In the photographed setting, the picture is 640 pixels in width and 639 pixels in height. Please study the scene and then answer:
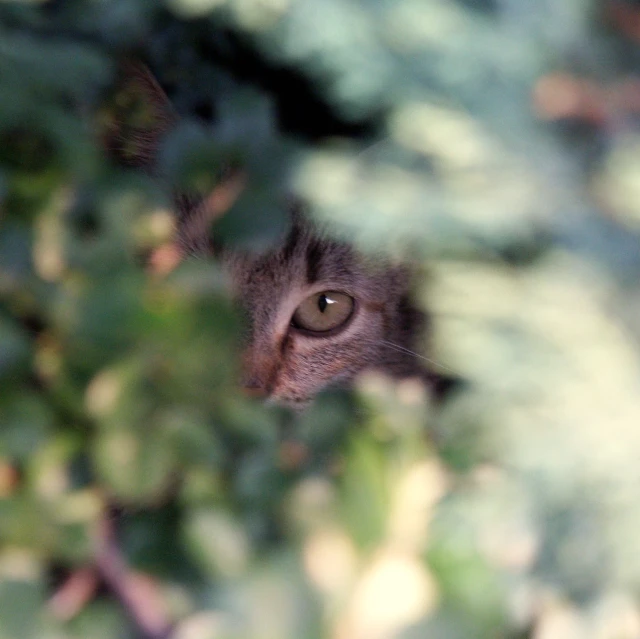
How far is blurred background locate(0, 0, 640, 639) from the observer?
0.30 meters

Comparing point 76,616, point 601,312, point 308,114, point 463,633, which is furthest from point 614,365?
point 308,114

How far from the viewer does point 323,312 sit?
132 cm

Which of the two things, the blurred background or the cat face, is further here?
the cat face

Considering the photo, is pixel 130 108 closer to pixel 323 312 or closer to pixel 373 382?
pixel 373 382

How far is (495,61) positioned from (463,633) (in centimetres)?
26

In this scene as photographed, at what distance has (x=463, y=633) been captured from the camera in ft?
0.91

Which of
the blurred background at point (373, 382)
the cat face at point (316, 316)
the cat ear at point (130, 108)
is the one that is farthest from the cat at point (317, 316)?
the blurred background at point (373, 382)

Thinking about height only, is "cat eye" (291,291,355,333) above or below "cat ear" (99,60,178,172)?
below

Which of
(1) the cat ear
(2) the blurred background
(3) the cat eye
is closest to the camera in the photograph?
(2) the blurred background

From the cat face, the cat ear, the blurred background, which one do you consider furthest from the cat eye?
the blurred background

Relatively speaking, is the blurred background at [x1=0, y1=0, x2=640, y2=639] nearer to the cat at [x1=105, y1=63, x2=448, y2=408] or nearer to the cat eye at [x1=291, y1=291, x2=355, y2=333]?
the cat at [x1=105, y1=63, x2=448, y2=408]

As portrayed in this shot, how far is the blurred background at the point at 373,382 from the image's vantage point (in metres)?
0.30

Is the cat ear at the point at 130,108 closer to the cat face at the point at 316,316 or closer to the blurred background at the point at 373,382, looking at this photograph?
the blurred background at the point at 373,382

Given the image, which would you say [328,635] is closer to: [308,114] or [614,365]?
[614,365]
